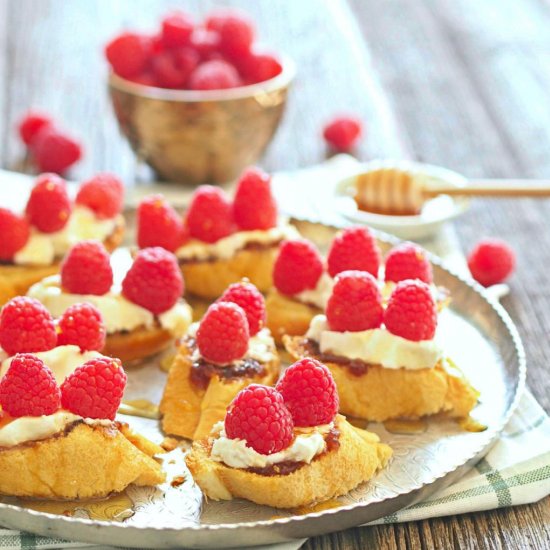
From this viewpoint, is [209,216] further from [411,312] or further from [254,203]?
[411,312]

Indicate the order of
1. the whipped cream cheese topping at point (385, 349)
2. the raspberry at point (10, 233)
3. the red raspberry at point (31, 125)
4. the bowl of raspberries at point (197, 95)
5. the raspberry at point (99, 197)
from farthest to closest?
the red raspberry at point (31, 125) → the bowl of raspberries at point (197, 95) → the raspberry at point (99, 197) → the raspberry at point (10, 233) → the whipped cream cheese topping at point (385, 349)

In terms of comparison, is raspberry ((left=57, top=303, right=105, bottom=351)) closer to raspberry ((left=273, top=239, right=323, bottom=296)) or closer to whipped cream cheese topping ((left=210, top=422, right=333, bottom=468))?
whipped cream cheese topping ((left=210, top=422, right=333, bottom=468))

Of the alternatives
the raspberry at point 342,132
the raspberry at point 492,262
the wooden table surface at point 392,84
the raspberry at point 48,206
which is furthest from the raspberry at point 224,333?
the raspberry at point 342,132

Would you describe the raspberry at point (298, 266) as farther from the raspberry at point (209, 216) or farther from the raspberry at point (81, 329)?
the raspberry at point (81, 329)

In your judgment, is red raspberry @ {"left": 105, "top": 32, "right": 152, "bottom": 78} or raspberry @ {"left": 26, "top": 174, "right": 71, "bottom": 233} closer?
raspberry @ {"left": 26, "top": 174, "right": 71, "bottom": 233}

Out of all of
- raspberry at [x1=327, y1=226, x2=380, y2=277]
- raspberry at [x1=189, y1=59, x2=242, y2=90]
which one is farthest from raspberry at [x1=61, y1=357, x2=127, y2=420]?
raspberry at [x1=189, y1=59, x2=242, y2=90]

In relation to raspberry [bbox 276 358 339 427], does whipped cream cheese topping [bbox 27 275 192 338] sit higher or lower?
lower
